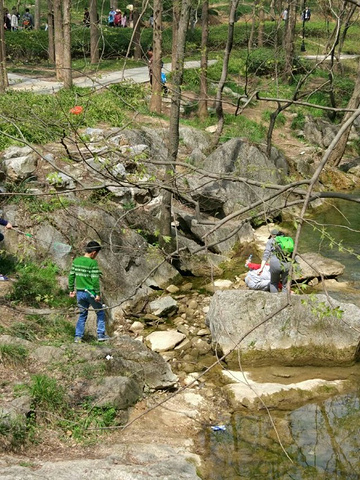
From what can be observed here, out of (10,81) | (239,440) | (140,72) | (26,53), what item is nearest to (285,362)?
(239,440)

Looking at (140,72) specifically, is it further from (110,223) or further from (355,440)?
(355,440)

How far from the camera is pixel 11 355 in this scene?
316 inches

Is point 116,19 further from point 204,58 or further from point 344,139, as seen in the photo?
point 344,139

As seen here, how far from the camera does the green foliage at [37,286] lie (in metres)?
10.1

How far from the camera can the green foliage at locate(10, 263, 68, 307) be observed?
33.0 feet

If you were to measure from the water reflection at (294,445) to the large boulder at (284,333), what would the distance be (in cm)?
103

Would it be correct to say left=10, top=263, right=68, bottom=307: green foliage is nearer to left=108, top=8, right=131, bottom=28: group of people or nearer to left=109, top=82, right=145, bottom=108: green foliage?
left=109, top=82, right=145, bottom=108: green foliage

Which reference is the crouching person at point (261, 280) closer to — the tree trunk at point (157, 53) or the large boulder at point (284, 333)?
the large boulder at point (284, 333)

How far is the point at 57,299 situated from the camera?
409 inches

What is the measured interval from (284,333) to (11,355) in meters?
4.07

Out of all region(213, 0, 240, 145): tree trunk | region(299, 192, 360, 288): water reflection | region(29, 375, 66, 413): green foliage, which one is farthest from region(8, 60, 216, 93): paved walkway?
region(29, 375, 66, 413): green foliage

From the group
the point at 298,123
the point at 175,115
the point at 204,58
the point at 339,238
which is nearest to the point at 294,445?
the point at 175,115

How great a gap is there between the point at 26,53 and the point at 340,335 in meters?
22.9

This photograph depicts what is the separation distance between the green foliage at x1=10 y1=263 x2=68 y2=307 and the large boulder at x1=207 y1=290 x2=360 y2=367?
2.69m
